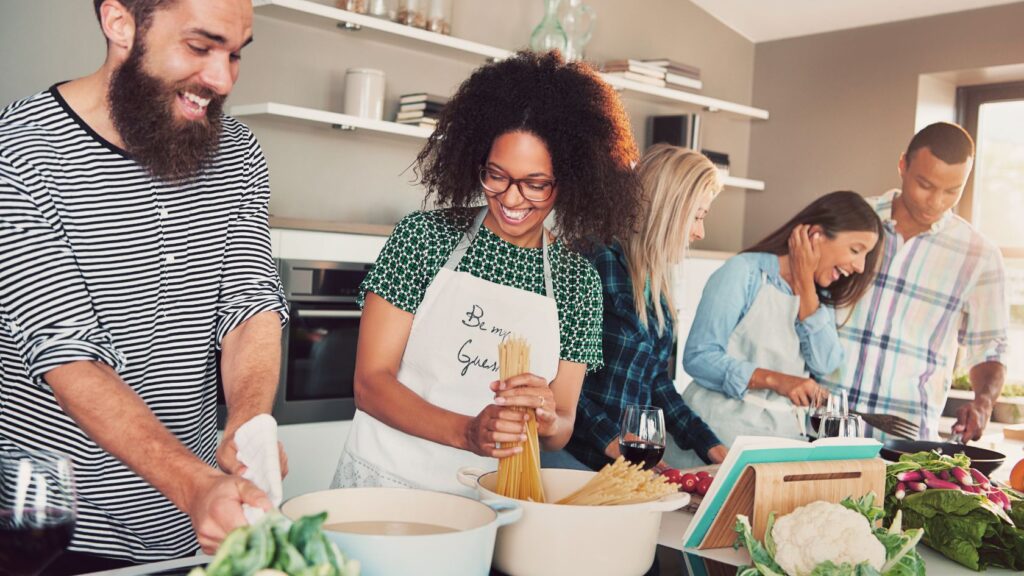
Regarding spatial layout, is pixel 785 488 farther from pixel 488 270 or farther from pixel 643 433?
pixel 488 270

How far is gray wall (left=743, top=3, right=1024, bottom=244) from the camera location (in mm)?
5094

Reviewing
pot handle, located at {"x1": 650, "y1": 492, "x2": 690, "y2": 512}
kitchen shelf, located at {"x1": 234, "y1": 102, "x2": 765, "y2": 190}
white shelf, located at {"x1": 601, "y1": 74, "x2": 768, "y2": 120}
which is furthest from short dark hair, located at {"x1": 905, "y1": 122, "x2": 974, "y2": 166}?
pot handle, located at {"x1": 650, "y1": 492, "x2": 690, "y2": 512}

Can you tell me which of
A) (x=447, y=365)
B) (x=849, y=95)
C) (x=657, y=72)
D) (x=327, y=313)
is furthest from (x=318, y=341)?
(x=849, y=95)

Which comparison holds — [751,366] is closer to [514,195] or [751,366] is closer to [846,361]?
[846,361]

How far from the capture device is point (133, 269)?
4.70 feet

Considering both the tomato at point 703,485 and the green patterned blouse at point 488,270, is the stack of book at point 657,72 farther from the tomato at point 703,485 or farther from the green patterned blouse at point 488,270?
the tomato at point 703,485

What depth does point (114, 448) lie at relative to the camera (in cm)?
117

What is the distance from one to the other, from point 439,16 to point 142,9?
125 inches

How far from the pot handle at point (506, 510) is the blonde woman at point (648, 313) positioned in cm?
98

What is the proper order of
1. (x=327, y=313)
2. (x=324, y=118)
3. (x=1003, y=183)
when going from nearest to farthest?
1. (x=327, y=313)
2. (x=324, y=118)
3. (x=1003, y=183)

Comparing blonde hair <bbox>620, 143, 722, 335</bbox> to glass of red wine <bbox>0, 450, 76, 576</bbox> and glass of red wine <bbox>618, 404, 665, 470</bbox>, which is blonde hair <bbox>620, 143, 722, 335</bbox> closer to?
glass of red wine <bbox>618, 404, 665, 470</bbox>

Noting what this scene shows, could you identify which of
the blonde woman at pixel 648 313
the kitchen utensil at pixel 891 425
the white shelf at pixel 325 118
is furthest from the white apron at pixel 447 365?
the white shelf at pixel 325 118

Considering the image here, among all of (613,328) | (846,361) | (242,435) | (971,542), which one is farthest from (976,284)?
(242,435)

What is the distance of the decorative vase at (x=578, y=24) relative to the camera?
4.84m
